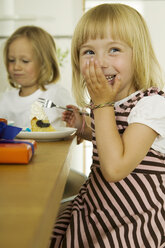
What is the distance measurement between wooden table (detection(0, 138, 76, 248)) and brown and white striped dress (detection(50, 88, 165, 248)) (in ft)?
0.82

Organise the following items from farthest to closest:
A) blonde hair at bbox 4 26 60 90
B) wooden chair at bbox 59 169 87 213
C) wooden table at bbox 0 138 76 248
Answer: blonde hair at bbox 4 26 60 90 → wooden chair at bbox 59 169 87 213 → wooden table at bbox 0 138 76 248

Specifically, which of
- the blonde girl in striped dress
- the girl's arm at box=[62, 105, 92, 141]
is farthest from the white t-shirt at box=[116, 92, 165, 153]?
the girl's arm at box=[62, 105, 92, 141]

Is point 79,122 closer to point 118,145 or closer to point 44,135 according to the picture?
point 44,135

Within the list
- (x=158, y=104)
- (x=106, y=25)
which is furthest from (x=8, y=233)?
(x=106, y=25)

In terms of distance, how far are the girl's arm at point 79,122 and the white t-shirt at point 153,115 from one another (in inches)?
19.2

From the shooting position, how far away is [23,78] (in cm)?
216

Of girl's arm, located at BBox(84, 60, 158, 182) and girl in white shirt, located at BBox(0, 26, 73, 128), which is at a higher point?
girl's arm, located at BBox(84, 60, 158, 182)

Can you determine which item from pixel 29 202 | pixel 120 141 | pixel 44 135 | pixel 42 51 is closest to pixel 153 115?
pixel 120 141

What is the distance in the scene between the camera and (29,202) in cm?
45

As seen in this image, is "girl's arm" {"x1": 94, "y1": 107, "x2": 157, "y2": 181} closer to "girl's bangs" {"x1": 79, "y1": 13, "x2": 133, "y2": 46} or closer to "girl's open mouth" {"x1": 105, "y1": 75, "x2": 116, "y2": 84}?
"girl's open mouth" {"x1": 105, "y1": 75, "x2": 116, "y2": 84}

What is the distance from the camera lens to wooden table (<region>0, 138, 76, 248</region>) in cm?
34

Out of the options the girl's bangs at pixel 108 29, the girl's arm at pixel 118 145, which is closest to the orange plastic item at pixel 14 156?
the girl's arm at pixel 118 145

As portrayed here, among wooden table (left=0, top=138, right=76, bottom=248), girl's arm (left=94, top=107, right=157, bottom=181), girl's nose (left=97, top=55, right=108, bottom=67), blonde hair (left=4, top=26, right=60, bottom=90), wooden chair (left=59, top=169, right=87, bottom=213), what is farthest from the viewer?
blonde hair (left=4, top=26, right=60, bottom=90)

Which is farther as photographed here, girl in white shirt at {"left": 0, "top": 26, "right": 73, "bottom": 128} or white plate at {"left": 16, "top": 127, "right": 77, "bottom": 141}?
girl in white shirt at {"left": 0, "top": 26, "right": 73, "bottom": 128}
